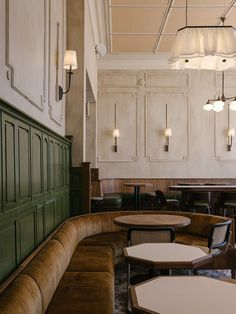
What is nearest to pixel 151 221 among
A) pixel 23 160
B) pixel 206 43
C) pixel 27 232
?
pixel 27 232

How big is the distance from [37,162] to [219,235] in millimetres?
2111

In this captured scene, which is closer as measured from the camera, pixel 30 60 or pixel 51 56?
pixel 30 60

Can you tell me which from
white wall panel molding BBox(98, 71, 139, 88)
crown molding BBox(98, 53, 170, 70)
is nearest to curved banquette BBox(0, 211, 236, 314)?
white wall panel molding BBox(98, 71, 139, 88)

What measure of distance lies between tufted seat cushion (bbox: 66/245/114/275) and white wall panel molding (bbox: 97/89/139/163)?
5.76 meters

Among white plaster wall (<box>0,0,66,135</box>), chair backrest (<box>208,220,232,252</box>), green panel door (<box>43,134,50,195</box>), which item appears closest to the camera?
white plaster wall (<box>0,0,66,135</box>)

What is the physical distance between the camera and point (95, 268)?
11.2ft

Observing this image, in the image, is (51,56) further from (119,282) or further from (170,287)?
(170,287)

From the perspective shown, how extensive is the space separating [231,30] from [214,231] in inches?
89.0

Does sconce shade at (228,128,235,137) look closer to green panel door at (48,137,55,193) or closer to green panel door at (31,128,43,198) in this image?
green panel door at (48,137,55,193)

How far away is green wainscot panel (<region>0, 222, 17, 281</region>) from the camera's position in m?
2.39

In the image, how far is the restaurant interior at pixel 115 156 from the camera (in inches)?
97.2

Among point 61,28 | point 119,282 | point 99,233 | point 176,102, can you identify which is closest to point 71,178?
point 99,233

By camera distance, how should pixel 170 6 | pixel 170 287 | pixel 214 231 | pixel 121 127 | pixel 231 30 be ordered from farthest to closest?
pixel 121 127, pixel 170 6, pixel 231 30, pixel 214 231, pixel 170 287

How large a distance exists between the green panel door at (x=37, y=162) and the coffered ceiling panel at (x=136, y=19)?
15.1ft
